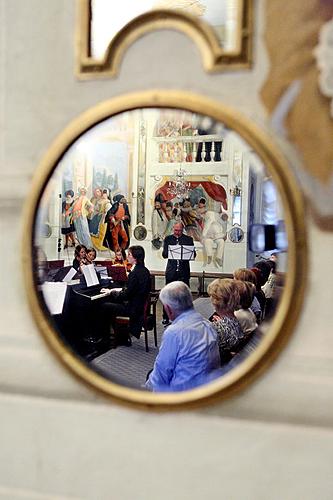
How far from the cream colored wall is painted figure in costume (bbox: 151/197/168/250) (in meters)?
0.46

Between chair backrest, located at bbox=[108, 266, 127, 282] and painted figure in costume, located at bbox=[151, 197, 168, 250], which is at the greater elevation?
painted figure in costume, located at bbox=[151, 197, 168, 250]

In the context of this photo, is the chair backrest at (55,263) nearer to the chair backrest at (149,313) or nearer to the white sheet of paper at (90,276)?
the white sheet of paper at (90,276)

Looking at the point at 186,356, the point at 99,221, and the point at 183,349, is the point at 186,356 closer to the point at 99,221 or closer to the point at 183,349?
the point at 183,349

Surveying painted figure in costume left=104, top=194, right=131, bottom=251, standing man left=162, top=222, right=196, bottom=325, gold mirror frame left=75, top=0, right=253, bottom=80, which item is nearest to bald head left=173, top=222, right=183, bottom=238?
standing man left=162, top=222, right=196, bottom=325

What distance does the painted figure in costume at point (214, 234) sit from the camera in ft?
5.06

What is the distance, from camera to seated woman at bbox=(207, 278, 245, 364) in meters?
1.16

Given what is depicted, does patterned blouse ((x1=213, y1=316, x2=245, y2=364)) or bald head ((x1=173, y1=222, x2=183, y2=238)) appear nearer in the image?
patterned blouse ((x1=213, y1=316, x2=245, y2=364))

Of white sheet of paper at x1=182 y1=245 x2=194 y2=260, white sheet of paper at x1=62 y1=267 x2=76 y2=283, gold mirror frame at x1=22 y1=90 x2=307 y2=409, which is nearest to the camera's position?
gold mirror frame at x1=22 y1=90 x2=307 y2=409

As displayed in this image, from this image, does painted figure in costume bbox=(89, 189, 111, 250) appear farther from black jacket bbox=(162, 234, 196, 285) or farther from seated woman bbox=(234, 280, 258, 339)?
seated woman bbox=(234, 280, 258, 339)

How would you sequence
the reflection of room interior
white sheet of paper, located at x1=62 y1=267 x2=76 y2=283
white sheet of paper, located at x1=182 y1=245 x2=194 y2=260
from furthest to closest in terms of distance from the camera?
white sheet of paper, located at x1=182 y1=245 x2=194 y2=260
white sheet of paper, located at x1=62 y1=267 x2=76 y2=283
the reflection of room interior

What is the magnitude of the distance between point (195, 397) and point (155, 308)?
0.37m

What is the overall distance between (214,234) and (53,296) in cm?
64

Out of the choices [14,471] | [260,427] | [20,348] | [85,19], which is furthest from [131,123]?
[14,471]

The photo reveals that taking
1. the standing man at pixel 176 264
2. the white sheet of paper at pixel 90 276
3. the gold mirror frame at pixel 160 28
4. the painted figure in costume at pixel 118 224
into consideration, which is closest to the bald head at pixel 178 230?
the standing man at pixel 176 264
